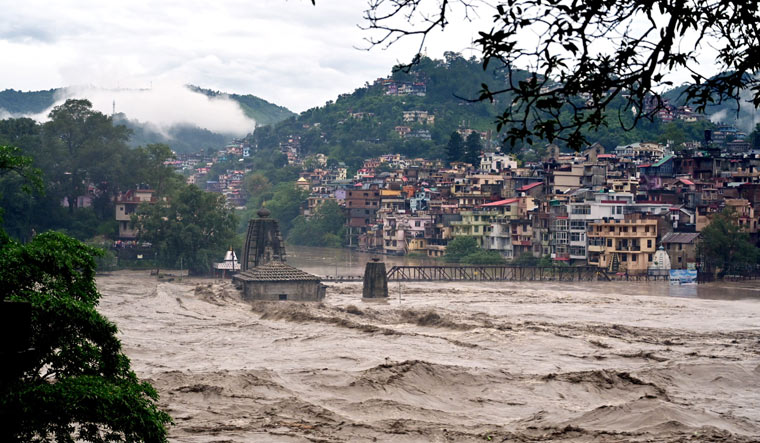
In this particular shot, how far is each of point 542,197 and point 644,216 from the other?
697 inches

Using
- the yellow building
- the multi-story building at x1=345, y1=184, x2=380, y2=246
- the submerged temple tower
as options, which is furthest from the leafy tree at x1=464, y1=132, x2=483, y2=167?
the submerged temple tower

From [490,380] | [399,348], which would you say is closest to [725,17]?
[490,380]

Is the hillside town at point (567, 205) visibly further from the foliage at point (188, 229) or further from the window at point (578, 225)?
the foliage at point (188, 229)

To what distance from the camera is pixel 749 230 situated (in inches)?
2982

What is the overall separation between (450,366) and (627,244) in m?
47.0

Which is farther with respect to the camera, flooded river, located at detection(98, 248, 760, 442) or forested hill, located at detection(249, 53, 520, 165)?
forested hill, located at detection(249, 53, 520, 165)

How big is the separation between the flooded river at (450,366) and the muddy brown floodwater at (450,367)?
0.07m

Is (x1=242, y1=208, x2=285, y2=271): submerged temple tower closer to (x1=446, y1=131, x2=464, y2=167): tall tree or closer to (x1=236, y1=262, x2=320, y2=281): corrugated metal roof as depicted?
(x1=236, y1=262, x2=320, y2=281): corrugated metal roof

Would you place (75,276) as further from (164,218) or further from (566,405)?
(164,218)

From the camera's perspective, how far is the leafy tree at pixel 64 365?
1219 centimetres

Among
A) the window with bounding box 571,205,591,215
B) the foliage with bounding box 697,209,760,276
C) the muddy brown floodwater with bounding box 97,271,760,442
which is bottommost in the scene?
the muddy brown floodwater with bounding box 97,271,760,442

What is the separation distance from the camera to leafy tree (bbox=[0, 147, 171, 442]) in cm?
1219

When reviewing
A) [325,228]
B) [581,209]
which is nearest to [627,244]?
[581,209]

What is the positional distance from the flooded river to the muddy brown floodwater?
71mm
